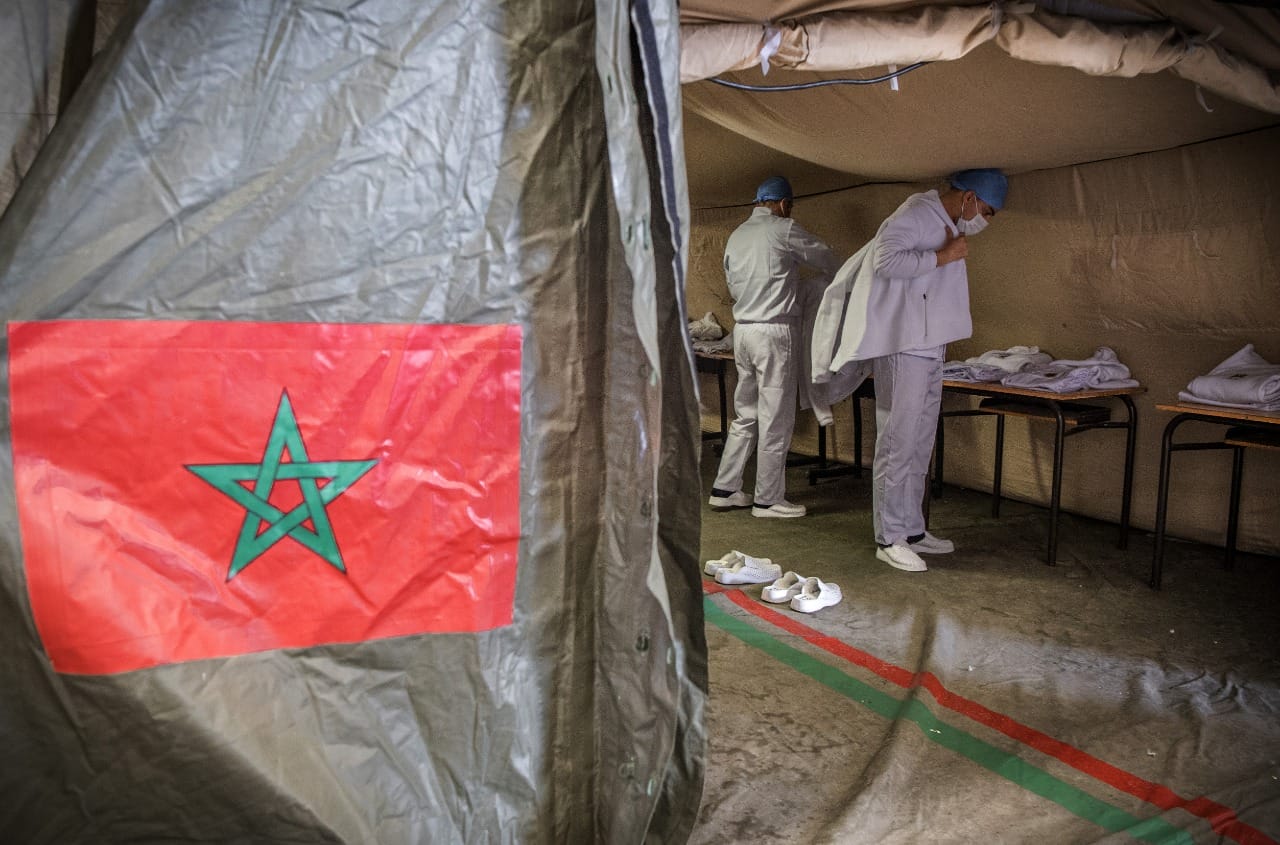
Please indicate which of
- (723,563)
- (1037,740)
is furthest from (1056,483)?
(1037,740)

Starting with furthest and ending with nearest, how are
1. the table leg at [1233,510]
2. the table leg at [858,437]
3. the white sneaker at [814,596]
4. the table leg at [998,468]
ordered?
the table leg at [858,437], the table leg at [998,468], the table leg at [1233,510], the white sneaker at [814,596]

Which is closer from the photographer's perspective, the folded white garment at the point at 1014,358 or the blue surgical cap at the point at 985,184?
the blue surgical cap at the point at 985,184

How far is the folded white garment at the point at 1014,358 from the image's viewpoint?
13.4 ft

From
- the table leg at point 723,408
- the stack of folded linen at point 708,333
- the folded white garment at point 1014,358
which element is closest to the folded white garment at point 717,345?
the stack of folded linen at point 708,333

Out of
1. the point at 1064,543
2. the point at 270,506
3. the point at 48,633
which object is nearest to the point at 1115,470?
the point at 1064,543

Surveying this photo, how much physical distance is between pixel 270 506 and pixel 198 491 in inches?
4.1

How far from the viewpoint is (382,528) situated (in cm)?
147

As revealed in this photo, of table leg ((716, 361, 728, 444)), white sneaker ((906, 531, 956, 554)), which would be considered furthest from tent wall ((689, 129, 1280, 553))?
table leg ((716, 361, 728, 444))

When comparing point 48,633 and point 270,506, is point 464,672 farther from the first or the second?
point 48,633

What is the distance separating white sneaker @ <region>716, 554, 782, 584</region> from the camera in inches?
138

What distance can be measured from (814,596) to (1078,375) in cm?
158

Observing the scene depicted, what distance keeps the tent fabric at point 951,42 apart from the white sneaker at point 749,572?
6.29 ft

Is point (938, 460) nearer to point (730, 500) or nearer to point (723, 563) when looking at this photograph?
point (730, 500)

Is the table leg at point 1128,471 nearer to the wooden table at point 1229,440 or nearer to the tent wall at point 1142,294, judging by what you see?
the tent wall at point 1142,294
